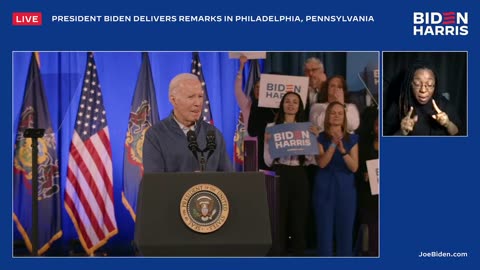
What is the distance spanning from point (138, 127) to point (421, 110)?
260 cm

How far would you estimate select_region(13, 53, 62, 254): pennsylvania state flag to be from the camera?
7.50 metres

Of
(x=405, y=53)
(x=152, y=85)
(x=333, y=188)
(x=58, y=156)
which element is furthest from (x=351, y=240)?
(x=58, y=156)

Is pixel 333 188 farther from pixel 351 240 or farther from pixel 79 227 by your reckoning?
pixel 79 227

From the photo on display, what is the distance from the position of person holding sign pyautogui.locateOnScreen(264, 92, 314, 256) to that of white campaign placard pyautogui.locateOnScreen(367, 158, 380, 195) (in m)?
0.55

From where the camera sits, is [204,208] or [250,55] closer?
[204,208]

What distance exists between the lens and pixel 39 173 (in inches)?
296

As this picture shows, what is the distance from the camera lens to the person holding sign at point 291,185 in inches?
297

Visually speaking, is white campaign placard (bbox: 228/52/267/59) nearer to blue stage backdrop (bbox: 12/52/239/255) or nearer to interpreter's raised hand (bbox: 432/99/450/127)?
blue stage backdrop (bbox: 12/52/239/255)

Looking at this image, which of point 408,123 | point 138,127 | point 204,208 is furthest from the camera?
point 138,127

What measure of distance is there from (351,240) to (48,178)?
2.84m

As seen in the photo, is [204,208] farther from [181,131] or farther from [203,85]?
[203,85]

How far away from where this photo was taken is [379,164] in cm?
743

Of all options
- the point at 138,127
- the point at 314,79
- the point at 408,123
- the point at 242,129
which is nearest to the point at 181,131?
the point at 138,127


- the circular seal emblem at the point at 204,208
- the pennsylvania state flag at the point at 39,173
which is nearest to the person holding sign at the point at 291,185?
the pennsylvania state flag at the point at 39,173
